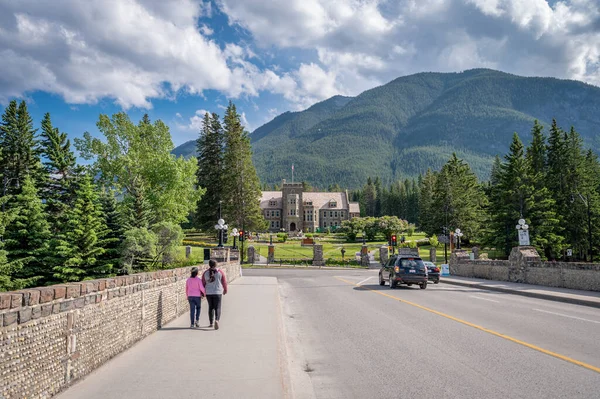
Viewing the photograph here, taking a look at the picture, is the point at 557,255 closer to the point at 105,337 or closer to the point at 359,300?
the point at 359,300

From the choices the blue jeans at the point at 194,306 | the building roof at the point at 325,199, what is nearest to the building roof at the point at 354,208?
the building roof at the point at 325,199

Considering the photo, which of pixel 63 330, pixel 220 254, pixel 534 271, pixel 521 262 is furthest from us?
pixel 220 254

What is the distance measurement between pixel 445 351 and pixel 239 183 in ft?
201

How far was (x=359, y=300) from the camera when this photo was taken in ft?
57.4

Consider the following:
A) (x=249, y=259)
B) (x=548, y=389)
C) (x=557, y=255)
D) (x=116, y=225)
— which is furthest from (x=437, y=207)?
(x=548, y=389)

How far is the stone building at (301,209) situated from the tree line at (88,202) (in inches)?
2969

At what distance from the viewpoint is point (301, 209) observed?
129m

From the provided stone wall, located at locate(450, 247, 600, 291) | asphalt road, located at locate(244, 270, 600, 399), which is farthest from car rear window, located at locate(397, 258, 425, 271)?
asphalt road, located at locate(244, 270, 600, 399)

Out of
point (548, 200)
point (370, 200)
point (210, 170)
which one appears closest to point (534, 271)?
point (548, 200)

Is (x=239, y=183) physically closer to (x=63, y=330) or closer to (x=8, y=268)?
(x=8, y=268)

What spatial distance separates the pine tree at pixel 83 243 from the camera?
3491 cm

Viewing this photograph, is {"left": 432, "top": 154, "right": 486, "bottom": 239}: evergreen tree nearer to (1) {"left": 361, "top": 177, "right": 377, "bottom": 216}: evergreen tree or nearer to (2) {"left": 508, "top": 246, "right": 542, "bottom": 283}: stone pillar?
(2) {"left": 508, "top": 246, "right": 542, "bottom": 283}: stone pillar

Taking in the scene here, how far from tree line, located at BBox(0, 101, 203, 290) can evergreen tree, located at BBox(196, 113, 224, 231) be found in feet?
61.2

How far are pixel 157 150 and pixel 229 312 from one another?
39499 millimetres
